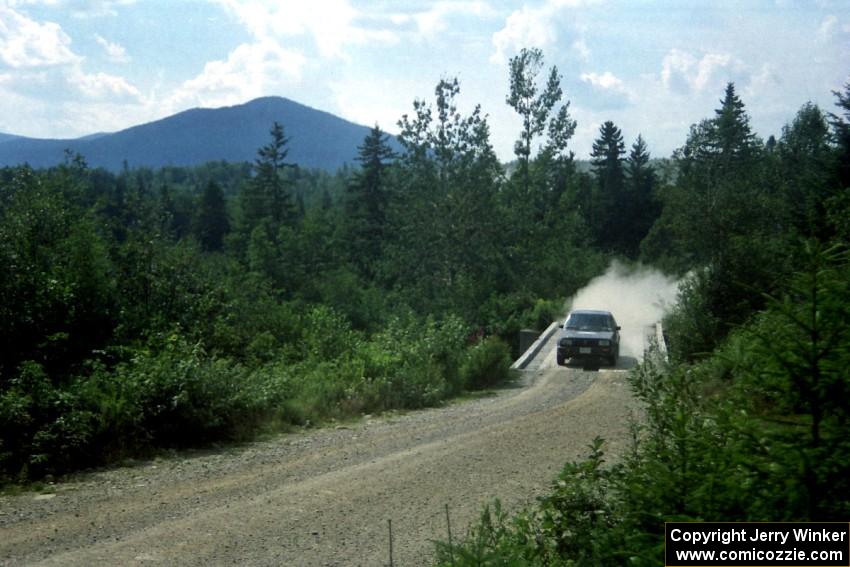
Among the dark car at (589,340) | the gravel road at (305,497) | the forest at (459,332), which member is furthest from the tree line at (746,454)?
the dark car at (589,340)

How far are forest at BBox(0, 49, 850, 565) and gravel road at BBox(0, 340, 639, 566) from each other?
2.98 ft

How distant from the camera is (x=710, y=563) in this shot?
165 inches

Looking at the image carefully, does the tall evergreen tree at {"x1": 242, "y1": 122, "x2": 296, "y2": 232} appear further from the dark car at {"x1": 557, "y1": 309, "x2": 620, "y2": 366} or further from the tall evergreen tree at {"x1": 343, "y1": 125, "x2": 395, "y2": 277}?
the dark car at {"x1": 557, "y1": 309, "x2": 620, "y2": 366}

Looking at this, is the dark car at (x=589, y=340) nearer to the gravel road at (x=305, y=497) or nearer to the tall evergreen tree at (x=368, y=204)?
the gravel road at (x=305, y=497)

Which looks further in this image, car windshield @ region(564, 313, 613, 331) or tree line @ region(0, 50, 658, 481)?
car windshield @ region(564, 313, 613, 331)

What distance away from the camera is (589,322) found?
26094 millimetres

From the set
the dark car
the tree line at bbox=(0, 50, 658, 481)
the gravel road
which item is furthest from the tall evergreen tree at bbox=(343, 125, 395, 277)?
the gravel road

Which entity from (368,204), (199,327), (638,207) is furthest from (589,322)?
(638,207)

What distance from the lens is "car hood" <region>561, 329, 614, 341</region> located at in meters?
25.0

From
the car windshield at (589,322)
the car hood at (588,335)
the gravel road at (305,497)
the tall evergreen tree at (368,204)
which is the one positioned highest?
the tall evergreen tree at (368,204)

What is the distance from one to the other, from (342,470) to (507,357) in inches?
499

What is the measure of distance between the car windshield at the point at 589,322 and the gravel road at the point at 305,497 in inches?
440

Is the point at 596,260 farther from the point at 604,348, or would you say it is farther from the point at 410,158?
the point at 604,348

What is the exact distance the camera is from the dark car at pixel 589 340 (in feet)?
81.5
